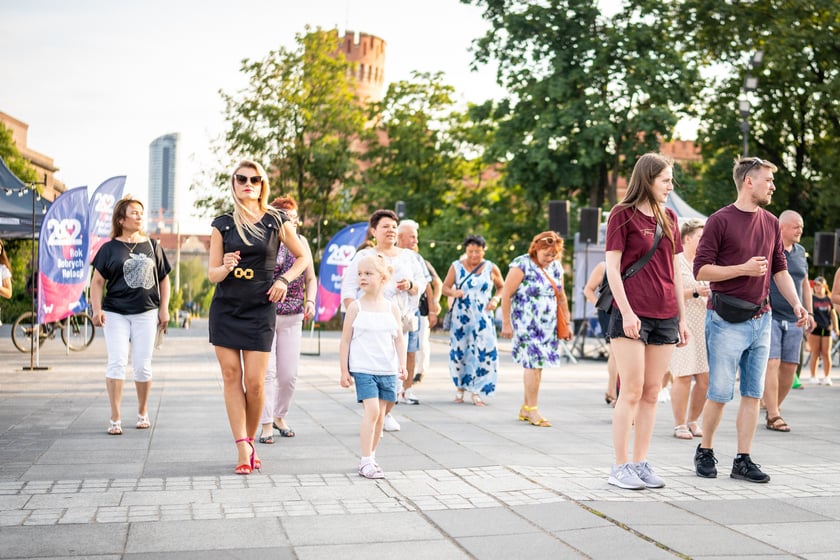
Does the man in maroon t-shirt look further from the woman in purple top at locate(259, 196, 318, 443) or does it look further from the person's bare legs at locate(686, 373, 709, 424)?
the woman in purple top at locate(259, 196, 318, 443)

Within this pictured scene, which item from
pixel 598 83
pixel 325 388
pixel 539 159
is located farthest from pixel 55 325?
pixel 598 83

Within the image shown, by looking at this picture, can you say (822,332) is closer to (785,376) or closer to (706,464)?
(785,376)

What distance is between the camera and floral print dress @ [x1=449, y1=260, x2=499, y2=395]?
37.8ft

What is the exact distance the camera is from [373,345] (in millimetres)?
6789

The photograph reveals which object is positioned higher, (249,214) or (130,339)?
(249,214)

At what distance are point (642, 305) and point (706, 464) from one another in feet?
4.02

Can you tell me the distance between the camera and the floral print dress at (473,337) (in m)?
11.5

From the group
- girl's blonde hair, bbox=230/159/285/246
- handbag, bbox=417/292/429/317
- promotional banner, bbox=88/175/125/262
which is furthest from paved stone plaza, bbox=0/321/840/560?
promotional banner, bbox=88/175/125/262

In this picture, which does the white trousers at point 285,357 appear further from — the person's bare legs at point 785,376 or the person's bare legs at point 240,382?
the person's bare legs at point 785,376

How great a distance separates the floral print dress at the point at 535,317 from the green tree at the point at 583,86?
2250 centimetres

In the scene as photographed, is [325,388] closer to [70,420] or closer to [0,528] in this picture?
[70,420]

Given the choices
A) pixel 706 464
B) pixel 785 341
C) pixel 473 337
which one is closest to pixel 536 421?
pixel 473 337

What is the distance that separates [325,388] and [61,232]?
188 inches

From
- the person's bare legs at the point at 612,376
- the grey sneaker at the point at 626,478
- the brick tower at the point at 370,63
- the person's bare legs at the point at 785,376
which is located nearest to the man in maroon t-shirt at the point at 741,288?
the grey sneaker at the point at 626,478
